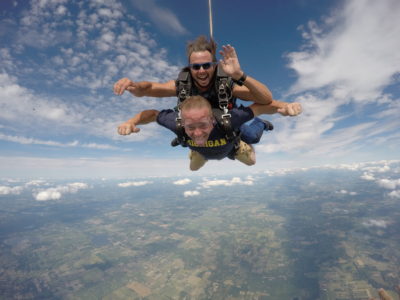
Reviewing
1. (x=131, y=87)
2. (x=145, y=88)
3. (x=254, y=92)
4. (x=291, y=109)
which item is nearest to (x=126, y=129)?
(x=131, y=87)

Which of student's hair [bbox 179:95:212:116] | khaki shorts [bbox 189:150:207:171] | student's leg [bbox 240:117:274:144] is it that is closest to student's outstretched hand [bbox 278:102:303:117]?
student's hair [bbox 179:95:212:116]

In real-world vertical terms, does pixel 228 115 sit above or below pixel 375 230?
above

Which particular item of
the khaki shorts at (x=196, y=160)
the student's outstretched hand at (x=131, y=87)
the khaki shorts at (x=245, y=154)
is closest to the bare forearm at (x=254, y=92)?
the student's outstretched hand at (x=131, y=87)

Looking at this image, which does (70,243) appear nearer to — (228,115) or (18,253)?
(18,253)

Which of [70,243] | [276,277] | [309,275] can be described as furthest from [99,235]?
[309,275]

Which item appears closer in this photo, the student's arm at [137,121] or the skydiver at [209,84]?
the skydiver at [209,84]

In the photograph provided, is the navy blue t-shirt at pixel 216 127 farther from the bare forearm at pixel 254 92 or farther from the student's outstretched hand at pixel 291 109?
the student's outstretched hand at pixel 291 109
